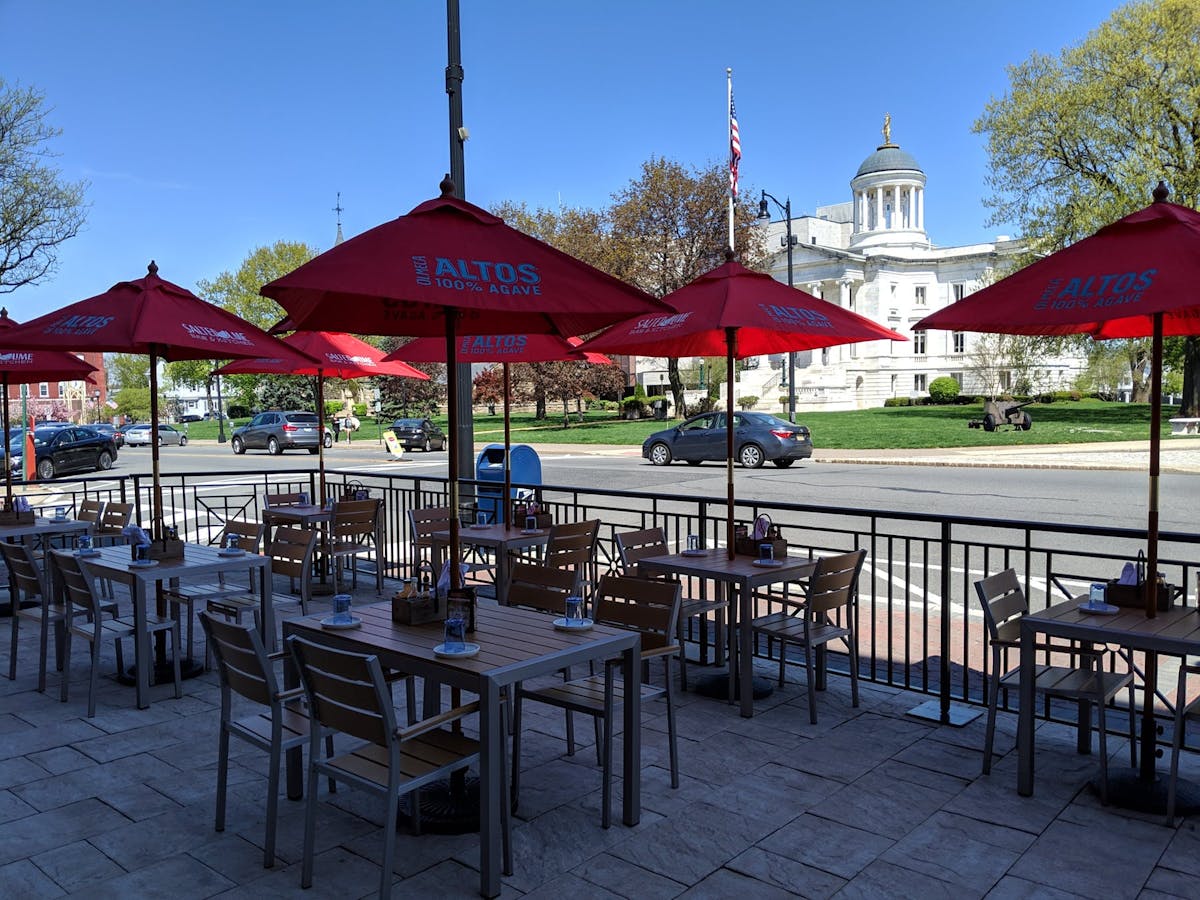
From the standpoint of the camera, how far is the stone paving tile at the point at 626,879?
371 cm

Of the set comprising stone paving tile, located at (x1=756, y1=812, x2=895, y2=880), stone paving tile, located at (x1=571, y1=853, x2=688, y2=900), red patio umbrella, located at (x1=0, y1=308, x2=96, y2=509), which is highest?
red patio umbrella, located at (x1=0, y1=308, x2=96, y2=509)

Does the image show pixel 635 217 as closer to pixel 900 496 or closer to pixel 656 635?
pixel 900 496

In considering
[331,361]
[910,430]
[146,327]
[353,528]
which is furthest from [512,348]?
[910,430]

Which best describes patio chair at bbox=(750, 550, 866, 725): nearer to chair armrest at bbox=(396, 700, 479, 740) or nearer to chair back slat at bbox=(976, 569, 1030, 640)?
chair back slat at bbox=(976, 569, 1030, 640)

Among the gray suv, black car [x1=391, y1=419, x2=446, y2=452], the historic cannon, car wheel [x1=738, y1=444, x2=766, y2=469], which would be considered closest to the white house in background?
the historic cannon

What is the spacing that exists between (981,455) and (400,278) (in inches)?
1002

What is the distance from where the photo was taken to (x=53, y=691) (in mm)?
6535

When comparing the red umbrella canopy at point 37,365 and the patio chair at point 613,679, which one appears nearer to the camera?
the patio chair at point 613,679

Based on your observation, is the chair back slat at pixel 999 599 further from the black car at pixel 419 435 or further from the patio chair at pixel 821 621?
the black car at pixel 419 435

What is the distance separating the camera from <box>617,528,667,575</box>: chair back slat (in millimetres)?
7172

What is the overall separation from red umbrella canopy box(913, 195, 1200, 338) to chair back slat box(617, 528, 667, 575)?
300 centimetres

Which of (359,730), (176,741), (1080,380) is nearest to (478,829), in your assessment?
(359,730)

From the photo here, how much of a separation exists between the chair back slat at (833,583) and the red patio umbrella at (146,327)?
4.37 m

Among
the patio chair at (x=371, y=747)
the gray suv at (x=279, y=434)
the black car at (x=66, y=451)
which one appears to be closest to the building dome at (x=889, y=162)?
the gray suv at (x=279, y=434)
